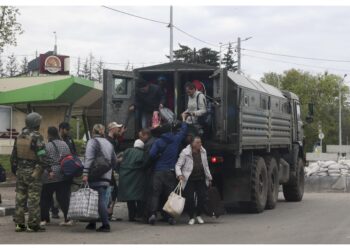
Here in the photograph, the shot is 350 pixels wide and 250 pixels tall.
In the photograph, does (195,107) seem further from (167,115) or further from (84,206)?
(84,206)

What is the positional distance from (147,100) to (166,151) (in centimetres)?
207

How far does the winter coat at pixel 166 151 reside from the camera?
12141 mm

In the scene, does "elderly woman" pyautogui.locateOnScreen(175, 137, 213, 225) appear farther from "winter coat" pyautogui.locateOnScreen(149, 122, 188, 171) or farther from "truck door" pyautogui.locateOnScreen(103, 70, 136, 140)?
"truck door" pyautogui.locateOnScreen(103, 70, 136, 140)

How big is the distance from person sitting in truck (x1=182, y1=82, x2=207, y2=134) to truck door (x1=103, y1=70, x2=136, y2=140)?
1562 millimetres

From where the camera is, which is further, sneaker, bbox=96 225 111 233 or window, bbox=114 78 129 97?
window, bbox=114 78 129 97

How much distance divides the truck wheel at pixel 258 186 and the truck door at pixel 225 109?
1485 mm

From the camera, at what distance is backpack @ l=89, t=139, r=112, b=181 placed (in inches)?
428

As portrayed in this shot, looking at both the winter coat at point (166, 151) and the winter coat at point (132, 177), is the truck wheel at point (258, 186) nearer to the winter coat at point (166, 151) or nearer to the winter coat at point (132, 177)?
the winter coat at point (166, 151)

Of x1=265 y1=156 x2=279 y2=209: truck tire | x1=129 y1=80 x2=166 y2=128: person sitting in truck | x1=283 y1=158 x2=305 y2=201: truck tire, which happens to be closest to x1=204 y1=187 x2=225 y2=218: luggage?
x1=129 y1=80 x2=166 y2=128: person sitting in truck

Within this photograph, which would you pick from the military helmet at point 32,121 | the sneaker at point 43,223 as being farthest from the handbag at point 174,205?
the military helmet at point 32,121

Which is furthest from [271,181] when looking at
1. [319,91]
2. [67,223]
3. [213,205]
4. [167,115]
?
[319,91]

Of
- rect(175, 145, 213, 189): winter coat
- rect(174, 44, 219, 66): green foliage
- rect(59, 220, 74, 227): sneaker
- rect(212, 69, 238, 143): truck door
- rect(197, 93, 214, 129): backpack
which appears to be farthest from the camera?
rect(174, 44, 219, 66): green foliage

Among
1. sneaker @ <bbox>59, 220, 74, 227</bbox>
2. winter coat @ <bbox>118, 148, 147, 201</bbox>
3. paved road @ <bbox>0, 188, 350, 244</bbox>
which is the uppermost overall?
winter coat @ <bbox>118, 148, 147, 201</bbox>

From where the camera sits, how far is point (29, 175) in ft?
35.0
